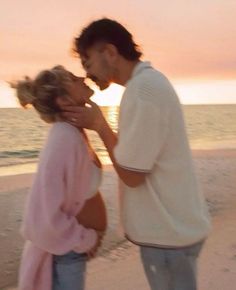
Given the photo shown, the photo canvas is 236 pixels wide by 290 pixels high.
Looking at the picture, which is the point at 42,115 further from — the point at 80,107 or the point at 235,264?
the point at 235,264

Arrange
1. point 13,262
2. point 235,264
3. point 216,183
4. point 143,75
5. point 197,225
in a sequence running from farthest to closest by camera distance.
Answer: point 216,183, point 13,262, point 235,264, point 197,225, point 143,75

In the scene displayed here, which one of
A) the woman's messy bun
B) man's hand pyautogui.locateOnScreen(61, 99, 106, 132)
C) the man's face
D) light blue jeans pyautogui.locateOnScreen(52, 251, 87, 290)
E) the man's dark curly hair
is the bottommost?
light blue jeans pyautogui.locateOnScreen(52, 251, 87, 290)

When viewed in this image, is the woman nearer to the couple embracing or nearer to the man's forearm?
the couple embracing

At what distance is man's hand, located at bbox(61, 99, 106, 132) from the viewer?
2.18m

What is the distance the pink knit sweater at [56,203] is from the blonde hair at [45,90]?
0.27ft

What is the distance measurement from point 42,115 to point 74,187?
34 cm

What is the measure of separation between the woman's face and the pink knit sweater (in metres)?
0.10

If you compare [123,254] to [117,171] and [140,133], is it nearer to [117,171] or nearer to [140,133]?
[117,171]

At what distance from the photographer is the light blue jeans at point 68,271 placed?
7.49ft

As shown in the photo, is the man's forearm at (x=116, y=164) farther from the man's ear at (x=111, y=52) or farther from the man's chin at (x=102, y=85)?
the man's ear at (x=111, y=52)

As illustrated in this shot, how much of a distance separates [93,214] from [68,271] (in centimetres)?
→ 27

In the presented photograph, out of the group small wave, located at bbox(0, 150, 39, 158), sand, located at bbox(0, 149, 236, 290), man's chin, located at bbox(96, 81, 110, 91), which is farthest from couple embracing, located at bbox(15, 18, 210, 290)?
small wave, located at bbox(0, 150, 39, 158)

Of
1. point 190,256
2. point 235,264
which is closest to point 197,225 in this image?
point 190,256

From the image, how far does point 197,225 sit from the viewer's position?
2.18 meters
